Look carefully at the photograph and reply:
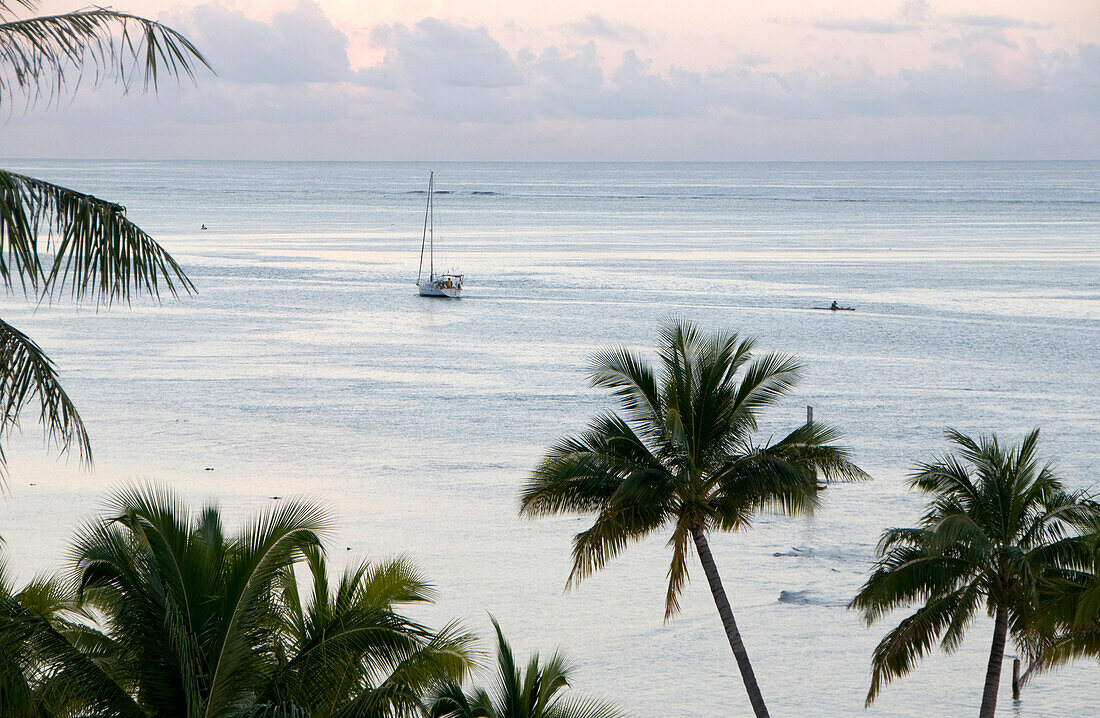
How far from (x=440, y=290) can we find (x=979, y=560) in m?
70.6

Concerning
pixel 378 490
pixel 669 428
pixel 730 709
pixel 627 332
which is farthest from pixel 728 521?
pixel 627 332

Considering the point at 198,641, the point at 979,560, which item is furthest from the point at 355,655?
the point at 979,560

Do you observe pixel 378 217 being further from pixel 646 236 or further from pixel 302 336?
pixel 302 336

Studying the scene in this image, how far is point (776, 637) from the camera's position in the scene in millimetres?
25656

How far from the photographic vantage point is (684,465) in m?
16.6

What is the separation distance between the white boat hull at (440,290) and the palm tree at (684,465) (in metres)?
67.4

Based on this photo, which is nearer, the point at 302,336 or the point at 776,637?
the point at 776,637

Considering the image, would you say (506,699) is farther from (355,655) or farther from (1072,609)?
(1072,609)

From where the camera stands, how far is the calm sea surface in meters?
25.4

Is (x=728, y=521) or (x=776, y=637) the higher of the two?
(x=728, y=521)

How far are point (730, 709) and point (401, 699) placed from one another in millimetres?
13888

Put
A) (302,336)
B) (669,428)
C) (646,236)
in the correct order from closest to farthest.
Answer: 1. (669,428)
2. (302,336)
3. (646,236)

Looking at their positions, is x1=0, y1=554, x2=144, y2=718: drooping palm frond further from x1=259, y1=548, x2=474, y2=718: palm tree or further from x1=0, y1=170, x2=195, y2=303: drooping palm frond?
x1=0, y1=170, x2=195, y2=303: drooping palm frond

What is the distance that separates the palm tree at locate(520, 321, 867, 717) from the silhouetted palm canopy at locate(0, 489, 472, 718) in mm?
6524
